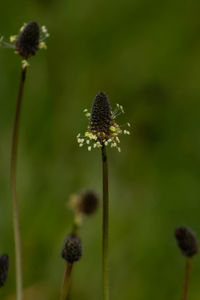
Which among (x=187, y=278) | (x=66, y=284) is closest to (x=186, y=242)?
(x=187, y=278)

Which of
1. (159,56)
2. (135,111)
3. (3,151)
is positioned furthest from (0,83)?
(159,56)

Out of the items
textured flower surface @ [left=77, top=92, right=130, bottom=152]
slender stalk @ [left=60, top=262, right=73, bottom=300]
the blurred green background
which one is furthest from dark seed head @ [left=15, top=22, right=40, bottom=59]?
the blurred green background

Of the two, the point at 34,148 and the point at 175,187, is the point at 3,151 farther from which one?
the point at 175,187

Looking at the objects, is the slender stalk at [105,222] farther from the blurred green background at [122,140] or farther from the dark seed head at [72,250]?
the blurred green background at [122,140]

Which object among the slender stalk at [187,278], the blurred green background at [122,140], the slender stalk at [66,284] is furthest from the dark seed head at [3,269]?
the blurred green background at [122,140]

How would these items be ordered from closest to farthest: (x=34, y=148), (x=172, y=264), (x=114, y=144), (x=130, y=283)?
(x=114, y=144)
(x=130, y=283)
(x=172, y=264)
(x=34, y=148)

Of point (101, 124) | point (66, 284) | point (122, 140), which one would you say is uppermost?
point (122, 140)

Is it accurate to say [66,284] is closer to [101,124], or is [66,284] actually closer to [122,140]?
[101,124]

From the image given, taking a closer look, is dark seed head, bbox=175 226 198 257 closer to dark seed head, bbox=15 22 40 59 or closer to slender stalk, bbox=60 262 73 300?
slender stalk, bbox=60 262 73 300

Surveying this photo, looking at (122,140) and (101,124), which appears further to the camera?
(122,140)
